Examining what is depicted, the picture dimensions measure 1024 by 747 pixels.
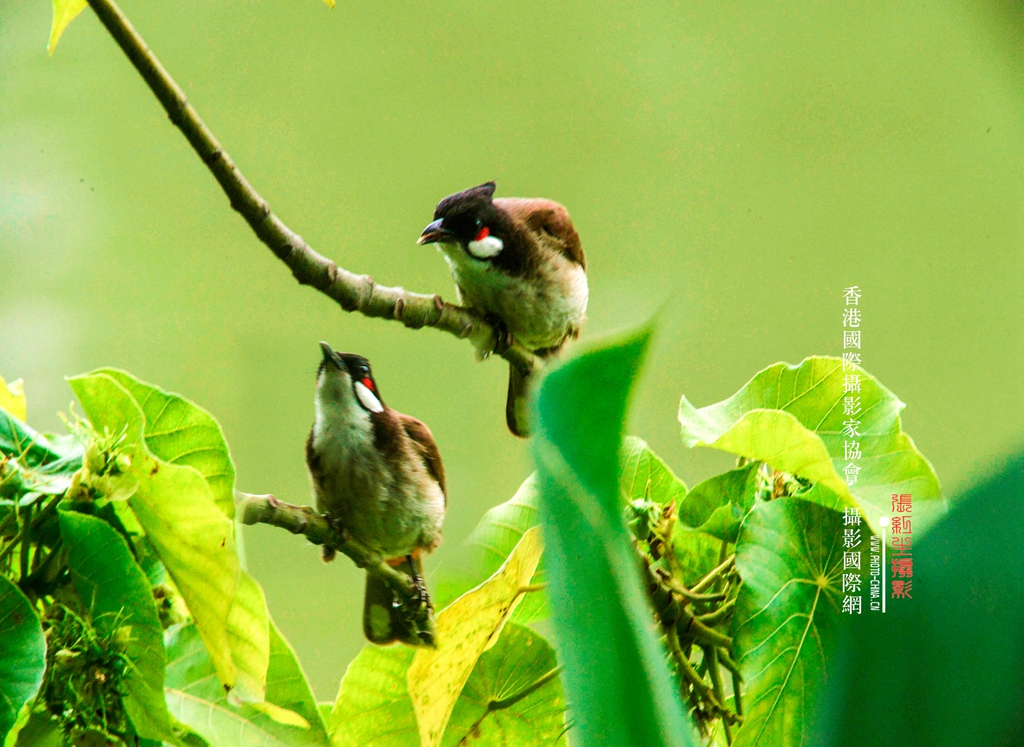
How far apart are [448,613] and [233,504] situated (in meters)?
0.15

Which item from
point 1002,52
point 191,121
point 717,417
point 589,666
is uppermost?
point 1002,52

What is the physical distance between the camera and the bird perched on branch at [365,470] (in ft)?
2.70

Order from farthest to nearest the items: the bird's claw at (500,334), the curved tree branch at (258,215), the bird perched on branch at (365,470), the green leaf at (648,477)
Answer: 1. the bird's claw at (500,334)
2. the bird perched on branch at (365,470)
3. the green leaf at (648,477)
4. the curved tree branch at (258,215)

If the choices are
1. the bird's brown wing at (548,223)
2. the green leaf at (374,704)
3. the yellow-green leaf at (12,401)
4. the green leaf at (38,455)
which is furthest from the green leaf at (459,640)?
the bird's brown wing at (548,223)

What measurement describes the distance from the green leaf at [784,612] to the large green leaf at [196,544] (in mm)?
303

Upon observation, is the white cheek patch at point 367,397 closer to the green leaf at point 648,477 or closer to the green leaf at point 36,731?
the green leaf at point 648,477

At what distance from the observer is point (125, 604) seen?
0.48m

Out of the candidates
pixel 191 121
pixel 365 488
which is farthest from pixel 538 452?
pixel 365 488

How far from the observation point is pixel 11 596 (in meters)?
0.44

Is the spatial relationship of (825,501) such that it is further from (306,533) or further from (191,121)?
(191,121)

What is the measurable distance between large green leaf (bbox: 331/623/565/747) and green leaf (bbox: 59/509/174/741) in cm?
17

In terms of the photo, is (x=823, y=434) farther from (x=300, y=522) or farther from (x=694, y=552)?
(x=300, y=522)

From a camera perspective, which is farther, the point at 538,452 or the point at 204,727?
the point at 204,727

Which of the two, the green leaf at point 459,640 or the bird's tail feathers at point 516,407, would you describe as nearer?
the green leaf at point 459,640
